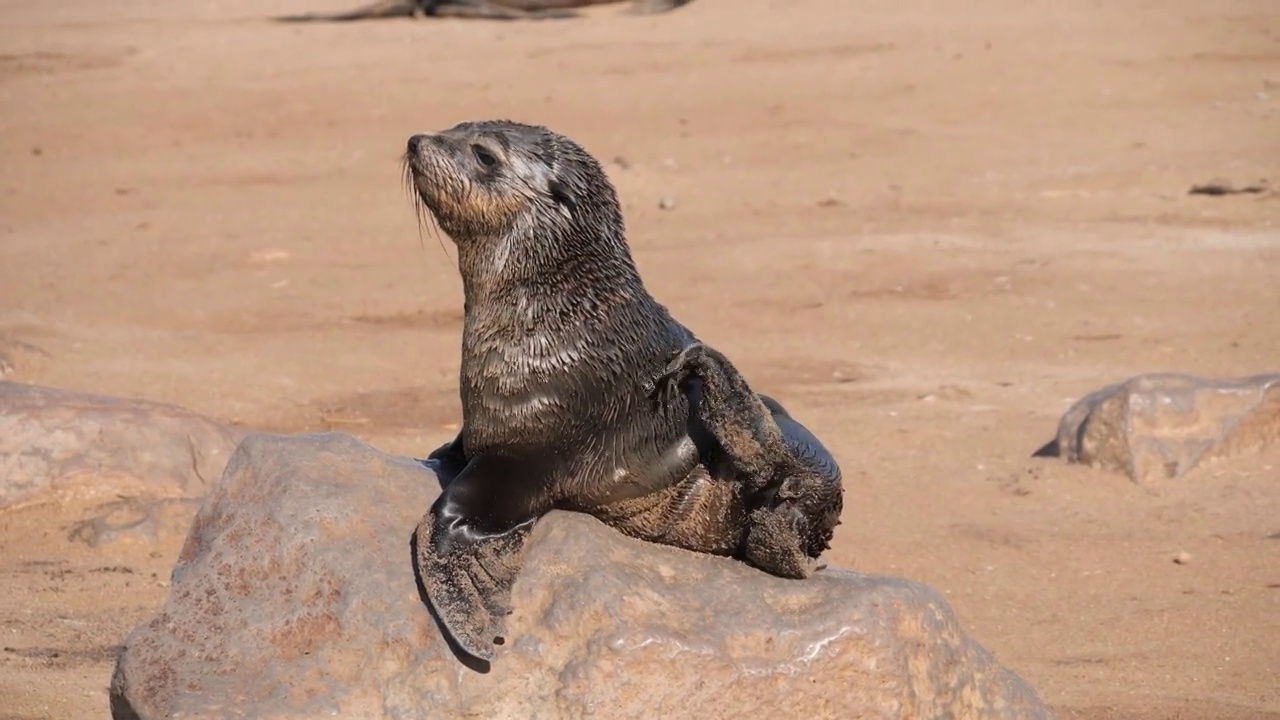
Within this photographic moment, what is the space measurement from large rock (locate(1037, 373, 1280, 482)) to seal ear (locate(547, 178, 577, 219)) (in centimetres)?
470

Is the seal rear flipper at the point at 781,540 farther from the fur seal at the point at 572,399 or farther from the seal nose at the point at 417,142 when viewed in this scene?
the seal nose at the point at 417,142

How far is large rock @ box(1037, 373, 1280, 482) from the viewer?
8938 mm

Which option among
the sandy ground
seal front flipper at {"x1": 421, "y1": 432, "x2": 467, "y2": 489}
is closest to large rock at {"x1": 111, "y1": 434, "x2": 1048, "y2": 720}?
seal front flipper at {"x1": 421, "y1": 432, "x2": 467, "y2": 489}

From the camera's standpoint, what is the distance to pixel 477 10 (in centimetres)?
2288

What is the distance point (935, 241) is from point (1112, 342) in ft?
8.58

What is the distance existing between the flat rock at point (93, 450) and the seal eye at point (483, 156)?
3.84 meters

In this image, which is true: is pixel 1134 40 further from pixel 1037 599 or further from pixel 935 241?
pixel 1037 599

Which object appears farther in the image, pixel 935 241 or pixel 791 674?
pixel 935 241

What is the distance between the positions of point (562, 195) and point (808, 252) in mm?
8750

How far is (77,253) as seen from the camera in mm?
14055

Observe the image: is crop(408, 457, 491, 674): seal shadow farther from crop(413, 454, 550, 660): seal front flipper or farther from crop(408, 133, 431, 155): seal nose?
crop(408, 133, 431, 155): seal nose

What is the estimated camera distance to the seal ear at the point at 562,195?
5.00 m

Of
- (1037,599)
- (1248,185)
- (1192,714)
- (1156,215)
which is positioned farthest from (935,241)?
(1192,714)

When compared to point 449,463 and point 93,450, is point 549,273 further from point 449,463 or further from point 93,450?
point 93,450
